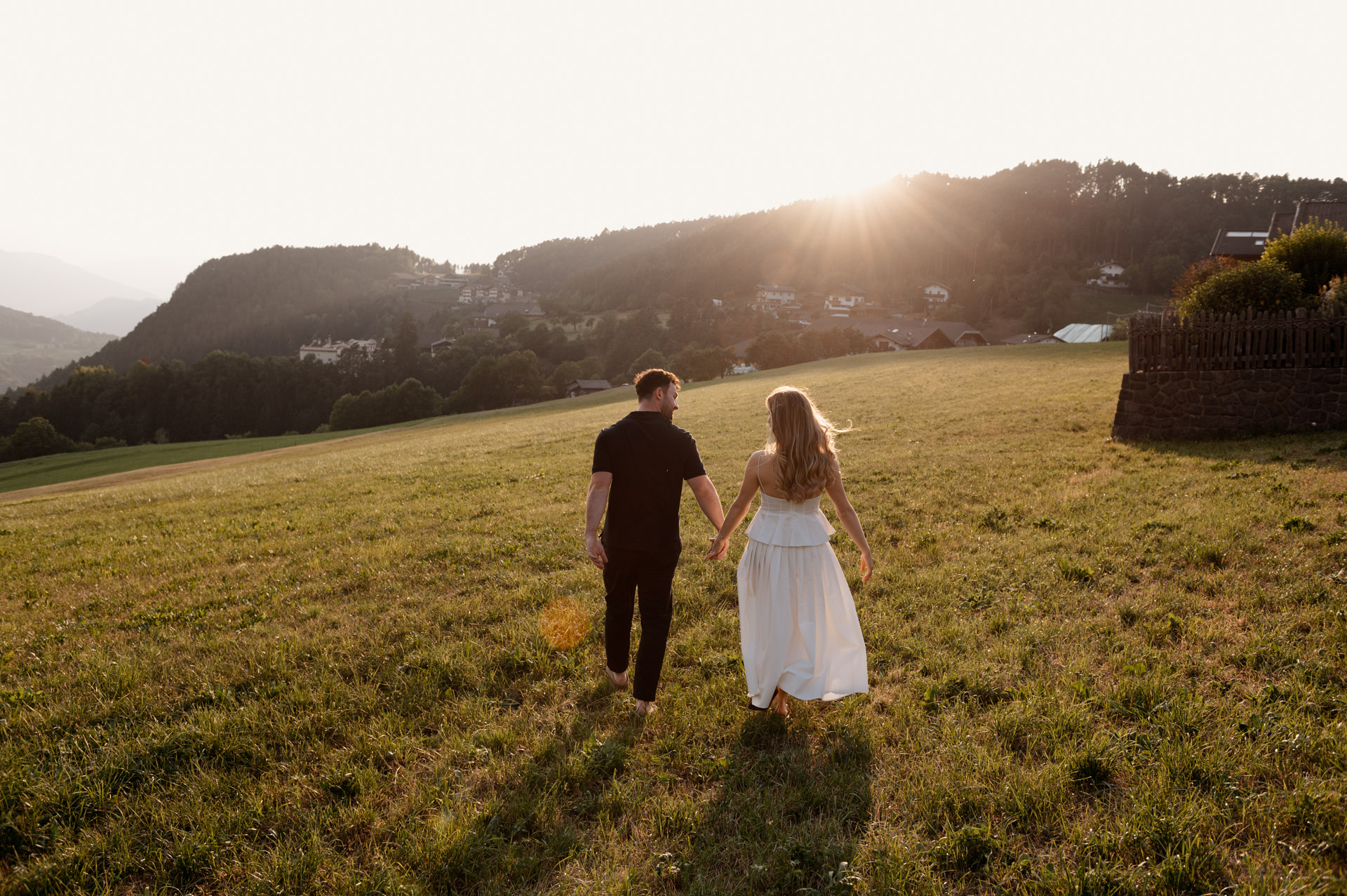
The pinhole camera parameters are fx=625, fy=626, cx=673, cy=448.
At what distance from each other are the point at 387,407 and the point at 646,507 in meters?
89.1

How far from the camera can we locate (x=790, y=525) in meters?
4.84

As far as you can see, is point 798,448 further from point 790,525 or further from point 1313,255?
point 1313,255

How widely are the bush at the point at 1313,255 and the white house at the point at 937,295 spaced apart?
331ft

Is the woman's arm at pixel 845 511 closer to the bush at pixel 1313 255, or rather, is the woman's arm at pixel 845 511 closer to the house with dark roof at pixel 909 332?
the bush at pixel 1313 255

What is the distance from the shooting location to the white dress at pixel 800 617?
4758 mm

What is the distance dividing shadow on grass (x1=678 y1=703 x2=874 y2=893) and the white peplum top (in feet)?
4.58

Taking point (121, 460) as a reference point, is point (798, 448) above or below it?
below

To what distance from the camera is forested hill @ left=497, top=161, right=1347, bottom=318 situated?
349ft

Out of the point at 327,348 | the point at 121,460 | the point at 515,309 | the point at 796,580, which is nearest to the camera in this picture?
the point at 796,580

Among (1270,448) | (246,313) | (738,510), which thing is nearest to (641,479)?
(738,510)

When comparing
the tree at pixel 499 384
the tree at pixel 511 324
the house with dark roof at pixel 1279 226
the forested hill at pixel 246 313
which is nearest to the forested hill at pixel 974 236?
the tree at pixel 511 324

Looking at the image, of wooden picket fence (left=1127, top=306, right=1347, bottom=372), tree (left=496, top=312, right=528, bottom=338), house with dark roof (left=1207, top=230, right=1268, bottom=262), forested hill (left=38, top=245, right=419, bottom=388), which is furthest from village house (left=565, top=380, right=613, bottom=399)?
forested hill (left=38, top=245, right=419, bottom=388)

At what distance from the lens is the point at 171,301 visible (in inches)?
6870

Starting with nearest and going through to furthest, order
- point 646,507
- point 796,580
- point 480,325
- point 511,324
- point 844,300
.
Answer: point 796,580 < point 646,507 < point 844,300 < point 511,324 < point 480,325
